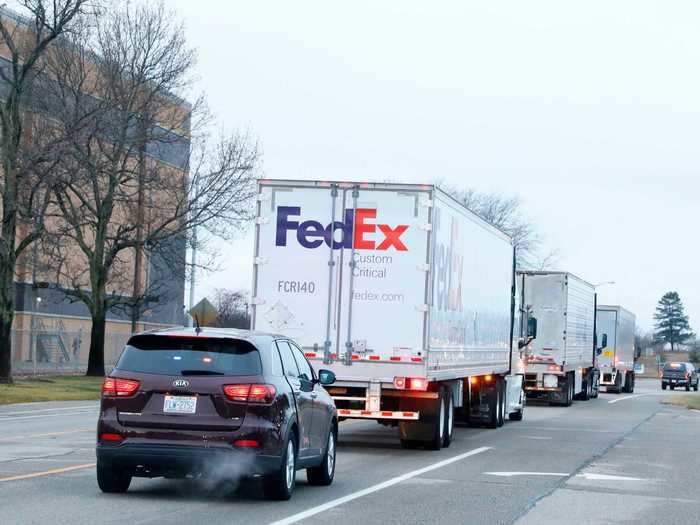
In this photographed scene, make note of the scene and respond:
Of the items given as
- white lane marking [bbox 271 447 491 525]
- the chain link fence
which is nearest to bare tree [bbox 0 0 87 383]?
the chain link fence

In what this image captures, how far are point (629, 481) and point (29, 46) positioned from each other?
32.5m

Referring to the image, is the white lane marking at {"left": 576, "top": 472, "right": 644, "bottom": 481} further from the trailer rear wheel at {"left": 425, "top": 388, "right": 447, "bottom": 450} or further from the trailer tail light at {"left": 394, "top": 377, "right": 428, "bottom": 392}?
the trailer rear wheel at {"left": 425, "top": 388, "right": 447, "bottom": 450}

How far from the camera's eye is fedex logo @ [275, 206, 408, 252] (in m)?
19.7

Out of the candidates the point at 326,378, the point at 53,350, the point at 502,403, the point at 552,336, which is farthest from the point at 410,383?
the point at 53,350

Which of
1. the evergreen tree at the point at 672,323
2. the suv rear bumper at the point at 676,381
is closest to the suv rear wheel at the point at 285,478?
the suv rear bumper at the point at 676,381

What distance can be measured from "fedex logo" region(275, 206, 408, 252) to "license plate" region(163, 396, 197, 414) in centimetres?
754

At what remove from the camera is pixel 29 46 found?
44.3m

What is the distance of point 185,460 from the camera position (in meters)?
12.3

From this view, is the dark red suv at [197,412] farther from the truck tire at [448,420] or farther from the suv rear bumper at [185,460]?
the truck tire at [448,420]

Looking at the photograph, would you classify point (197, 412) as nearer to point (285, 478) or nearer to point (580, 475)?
point (285, 478)

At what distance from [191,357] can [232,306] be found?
112 metres

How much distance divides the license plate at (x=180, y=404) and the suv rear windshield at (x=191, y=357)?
9.8 inches

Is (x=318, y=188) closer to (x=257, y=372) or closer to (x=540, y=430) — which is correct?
(x=257, y=372)

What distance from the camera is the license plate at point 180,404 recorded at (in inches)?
489
